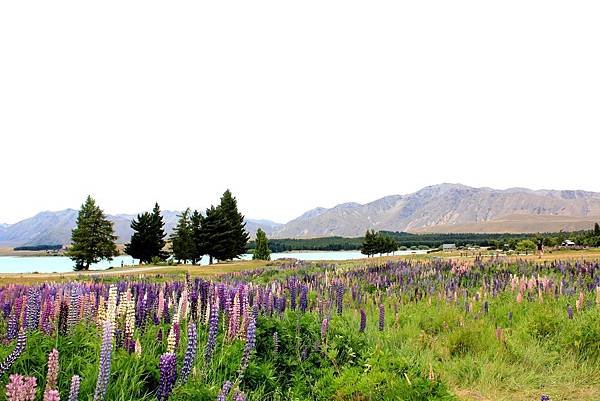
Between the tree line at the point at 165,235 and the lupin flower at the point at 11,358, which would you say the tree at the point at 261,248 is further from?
the lupin flower at the point at 11,358

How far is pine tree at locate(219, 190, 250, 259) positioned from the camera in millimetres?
76125

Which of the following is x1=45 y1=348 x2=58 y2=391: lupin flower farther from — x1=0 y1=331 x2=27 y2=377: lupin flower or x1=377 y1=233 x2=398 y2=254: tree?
x1=377 y1=233 x2=398 y2=254: tree

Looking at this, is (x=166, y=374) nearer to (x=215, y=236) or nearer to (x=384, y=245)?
(x=215, y=236)

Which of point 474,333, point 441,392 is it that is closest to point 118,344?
point 441,392

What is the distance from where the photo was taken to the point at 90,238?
217ft

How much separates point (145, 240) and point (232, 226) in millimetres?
13466

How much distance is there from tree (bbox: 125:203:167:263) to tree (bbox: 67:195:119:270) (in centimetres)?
891

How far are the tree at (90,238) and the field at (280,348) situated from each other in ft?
202

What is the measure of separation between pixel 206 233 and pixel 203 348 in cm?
→ 7059

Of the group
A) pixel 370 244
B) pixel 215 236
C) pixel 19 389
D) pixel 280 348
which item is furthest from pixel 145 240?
pixel 19 389

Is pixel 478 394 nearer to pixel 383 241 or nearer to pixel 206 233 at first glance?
pixel 206 233

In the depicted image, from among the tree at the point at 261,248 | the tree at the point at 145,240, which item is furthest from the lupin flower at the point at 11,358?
the tree at the point at 145,240

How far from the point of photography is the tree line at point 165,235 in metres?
66.6

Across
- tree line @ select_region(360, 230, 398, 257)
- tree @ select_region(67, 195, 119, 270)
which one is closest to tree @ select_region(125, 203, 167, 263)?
tree @ select_region(67, 195, 119, 270)
